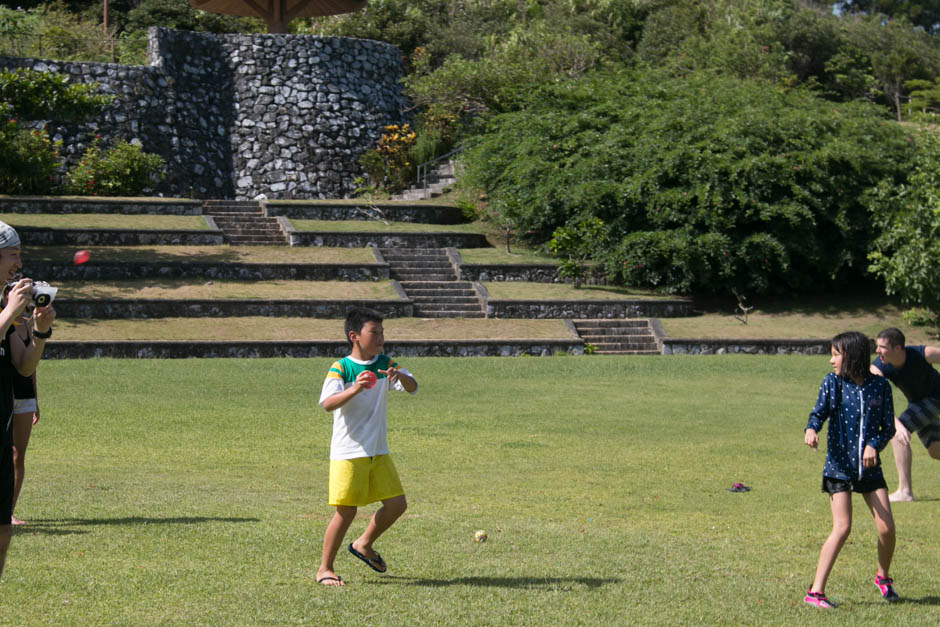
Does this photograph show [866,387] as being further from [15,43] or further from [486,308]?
[15,43]

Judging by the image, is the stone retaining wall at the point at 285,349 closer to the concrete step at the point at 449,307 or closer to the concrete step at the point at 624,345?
the concrete step at the point at 624,345

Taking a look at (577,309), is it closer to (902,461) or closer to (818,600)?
(902,461)

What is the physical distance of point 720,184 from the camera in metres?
24.9

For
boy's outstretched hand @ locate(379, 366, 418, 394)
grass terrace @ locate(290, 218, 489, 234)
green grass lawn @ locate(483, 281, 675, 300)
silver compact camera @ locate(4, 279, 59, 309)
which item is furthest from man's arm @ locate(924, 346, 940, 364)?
grass terrace @ locate(290, 218, 489, 234)

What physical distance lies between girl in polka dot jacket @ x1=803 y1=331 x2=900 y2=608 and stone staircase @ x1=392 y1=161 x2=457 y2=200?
27.3 metres

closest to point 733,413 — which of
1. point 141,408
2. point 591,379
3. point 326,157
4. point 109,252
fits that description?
point 591,379

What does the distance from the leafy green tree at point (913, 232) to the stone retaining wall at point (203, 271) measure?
38.0 feet

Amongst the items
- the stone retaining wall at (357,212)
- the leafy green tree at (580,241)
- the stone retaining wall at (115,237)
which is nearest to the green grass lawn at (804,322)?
the leafy green tree at (580,241)

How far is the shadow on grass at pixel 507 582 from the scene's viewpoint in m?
5.72

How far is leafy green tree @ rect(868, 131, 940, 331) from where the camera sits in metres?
23.1

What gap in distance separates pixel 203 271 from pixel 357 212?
6.92 meters

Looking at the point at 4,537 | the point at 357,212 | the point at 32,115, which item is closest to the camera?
the point at 4,537

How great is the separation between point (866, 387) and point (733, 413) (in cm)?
856

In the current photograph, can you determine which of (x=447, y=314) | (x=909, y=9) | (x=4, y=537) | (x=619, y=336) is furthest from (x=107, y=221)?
(x=909, y=9)
